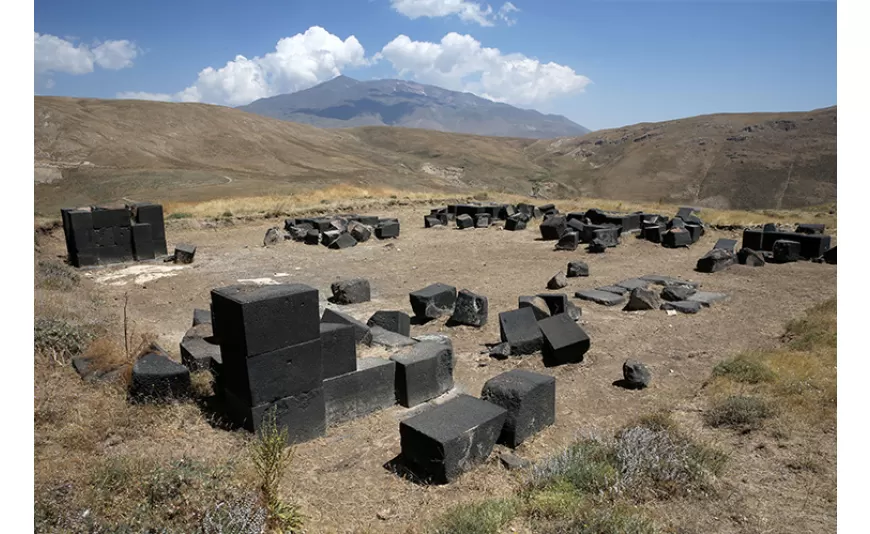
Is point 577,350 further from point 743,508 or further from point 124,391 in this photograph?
point 124,391

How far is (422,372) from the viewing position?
753cm

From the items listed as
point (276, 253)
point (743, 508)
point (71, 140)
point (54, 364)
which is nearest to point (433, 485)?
point (743, 508)

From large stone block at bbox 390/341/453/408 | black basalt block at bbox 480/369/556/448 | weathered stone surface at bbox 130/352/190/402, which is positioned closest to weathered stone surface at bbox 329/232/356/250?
large stone block at bbox 390/341/453/408

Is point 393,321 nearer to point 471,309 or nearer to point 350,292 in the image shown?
point 471,309

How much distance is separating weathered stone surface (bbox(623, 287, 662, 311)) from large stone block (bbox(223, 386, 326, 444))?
7.98 meters

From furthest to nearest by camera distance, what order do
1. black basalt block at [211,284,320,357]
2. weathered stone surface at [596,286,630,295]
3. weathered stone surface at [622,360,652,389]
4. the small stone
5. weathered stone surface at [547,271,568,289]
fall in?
the small stone
weathered stone surface at [547,271,568,289]
weathered stone surface at [596,286,630,295]
weathered stone surface at [622,360,652,389]
black basalt block at [211,284,320,357]

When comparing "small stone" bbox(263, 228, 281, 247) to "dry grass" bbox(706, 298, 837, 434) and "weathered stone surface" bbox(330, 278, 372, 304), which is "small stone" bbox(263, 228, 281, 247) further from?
"dry grass" bbox(706, 298, 837, 434)

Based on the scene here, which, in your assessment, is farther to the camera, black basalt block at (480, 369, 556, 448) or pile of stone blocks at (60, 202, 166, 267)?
pile of stone blocks at (60, 202, 166, 267)

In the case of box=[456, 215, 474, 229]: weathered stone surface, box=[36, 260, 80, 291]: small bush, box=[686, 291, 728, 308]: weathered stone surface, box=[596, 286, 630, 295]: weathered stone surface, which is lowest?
box=[686, 291, 728, 308]: weathered stone surface

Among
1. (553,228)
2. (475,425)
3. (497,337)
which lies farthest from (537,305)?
(553,228)

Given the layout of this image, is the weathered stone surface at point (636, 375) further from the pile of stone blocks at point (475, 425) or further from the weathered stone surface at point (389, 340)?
the weathered stone surface at point (389, 340)

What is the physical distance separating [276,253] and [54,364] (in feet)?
39.0

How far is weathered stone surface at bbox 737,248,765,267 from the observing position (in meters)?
15.9

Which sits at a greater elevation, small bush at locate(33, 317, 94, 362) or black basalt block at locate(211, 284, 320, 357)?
black basalt block at locate(211, 284, 320, 357)
